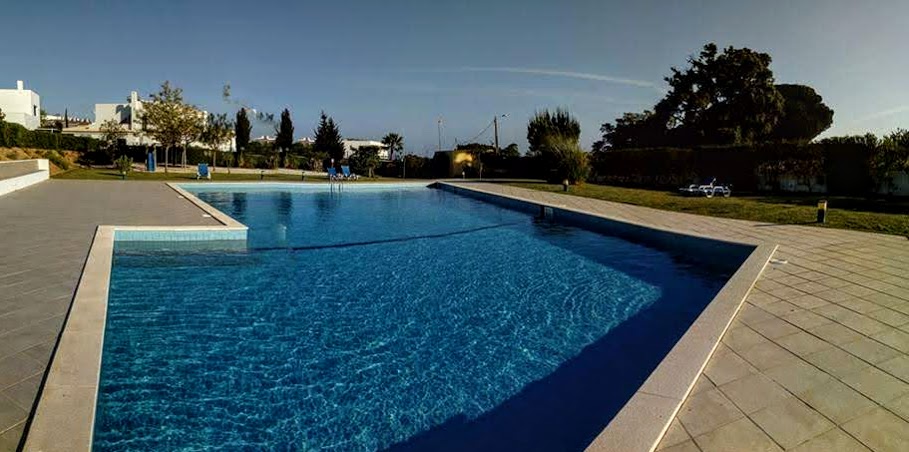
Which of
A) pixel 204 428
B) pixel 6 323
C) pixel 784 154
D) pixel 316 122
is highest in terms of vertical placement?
pixel 316 122

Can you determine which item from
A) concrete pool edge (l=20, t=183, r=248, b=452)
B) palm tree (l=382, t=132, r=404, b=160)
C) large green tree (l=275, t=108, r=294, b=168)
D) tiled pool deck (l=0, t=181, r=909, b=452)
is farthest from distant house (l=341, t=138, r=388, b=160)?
concrete pool edge (l=20, t=183, r=248, b=452)

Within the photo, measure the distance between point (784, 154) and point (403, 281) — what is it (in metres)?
15.4

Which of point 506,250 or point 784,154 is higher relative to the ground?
point 784,154

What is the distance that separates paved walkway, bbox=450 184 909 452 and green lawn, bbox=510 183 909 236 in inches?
144

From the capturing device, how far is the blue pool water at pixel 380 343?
Answer: 116 inches

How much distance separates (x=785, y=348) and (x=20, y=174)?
62.5 feet

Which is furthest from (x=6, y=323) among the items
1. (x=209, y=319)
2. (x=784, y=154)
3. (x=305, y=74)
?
(x=305, y=74)

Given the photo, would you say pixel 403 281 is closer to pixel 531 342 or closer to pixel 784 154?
pixel 531 342

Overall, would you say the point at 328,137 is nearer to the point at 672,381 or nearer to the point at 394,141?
the point at 394,141

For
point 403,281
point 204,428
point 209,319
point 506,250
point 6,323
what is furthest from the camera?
point 506,250

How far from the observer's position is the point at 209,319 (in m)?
4.62

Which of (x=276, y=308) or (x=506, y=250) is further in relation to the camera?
(x=506, y=250)

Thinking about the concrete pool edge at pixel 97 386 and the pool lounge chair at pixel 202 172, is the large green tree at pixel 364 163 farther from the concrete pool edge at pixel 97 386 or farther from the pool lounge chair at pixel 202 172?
the concrete pool edge at pixel 97 386

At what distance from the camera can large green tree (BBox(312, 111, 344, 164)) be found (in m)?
37.1
